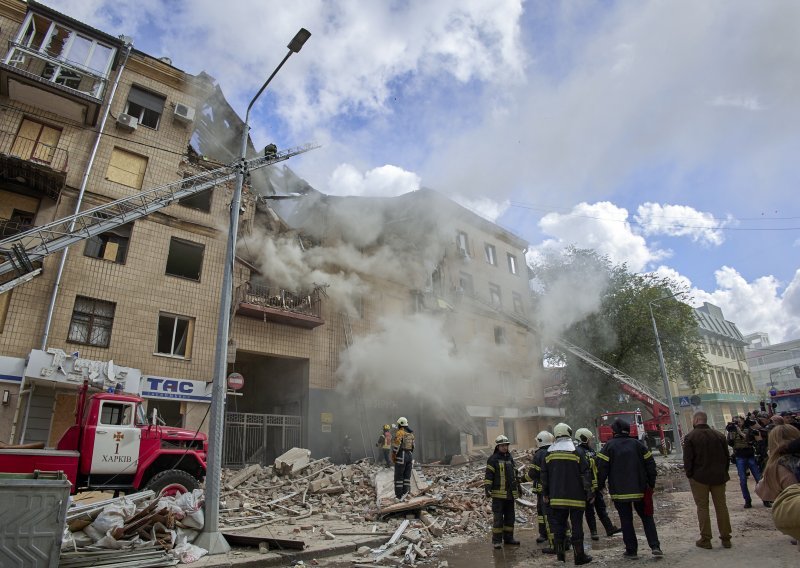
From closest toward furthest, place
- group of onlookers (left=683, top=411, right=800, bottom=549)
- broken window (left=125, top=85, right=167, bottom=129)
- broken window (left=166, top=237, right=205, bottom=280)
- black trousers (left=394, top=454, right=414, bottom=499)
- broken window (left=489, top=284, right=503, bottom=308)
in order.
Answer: group of onlookers (left=683, top=411, right=800, bottom=549)
black trousers (left=394, top=454, right=414, bottom=499)
broken window (left=166, top=237, right=205, bottom=280)
broken window (left=125, top=85, right=167, bottom=129)
broken window (left=489, top=284, right=503, bottom=308)

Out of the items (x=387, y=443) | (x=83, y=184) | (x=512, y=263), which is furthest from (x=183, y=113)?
(x=512, y=263)

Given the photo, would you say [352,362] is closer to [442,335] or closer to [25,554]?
[442,335]

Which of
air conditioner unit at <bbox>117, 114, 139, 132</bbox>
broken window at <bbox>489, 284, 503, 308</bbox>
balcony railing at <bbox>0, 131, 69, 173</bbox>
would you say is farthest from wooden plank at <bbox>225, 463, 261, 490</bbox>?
broken window at <bbox>489, 284, 503, 308</bbox>

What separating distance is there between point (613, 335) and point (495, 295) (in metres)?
8.56

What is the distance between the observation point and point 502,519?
22.4ft

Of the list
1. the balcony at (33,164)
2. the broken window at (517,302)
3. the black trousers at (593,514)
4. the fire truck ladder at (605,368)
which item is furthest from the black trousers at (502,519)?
the broken window at (517,302)

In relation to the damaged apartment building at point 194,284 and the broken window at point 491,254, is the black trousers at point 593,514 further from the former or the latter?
the broken window at point 491,254

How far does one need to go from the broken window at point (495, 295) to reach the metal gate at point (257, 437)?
1437cm

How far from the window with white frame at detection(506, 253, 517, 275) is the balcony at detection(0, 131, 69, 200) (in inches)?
903

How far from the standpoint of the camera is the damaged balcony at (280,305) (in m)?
15.3

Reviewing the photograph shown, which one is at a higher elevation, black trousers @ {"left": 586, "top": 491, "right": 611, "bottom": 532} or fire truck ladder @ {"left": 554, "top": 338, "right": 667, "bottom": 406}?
fire truck ladder @ {"left": 554, "top": 338, "right": 667, "bottom": 406}

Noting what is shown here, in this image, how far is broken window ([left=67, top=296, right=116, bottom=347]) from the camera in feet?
41.0

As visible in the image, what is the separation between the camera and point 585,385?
2848 cm

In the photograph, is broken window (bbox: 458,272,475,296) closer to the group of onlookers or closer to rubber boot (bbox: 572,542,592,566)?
the group of onlookers
